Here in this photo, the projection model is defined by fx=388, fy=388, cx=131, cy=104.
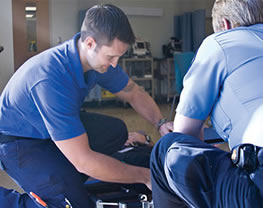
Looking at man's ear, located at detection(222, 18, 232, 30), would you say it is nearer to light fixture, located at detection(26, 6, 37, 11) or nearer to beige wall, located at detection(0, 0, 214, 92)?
beige wall, located at detection(0, 0, 214, 92)

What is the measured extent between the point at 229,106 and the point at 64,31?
239 inches

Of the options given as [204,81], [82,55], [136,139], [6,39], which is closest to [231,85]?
[204,81]

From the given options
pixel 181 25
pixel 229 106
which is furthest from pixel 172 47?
pixel 229 106

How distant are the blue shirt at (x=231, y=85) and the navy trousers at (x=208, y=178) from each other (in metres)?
0.12

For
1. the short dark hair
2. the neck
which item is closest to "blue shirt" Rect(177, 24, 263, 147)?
the short dark hair

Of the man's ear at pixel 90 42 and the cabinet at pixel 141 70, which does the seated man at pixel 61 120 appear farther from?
the cabinet at pixel 141 70

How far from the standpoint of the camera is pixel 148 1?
7699 mm

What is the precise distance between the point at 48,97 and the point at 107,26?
39cm

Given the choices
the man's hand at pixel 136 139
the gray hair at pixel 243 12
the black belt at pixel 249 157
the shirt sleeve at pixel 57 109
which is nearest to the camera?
the black belt at pixel 249 157

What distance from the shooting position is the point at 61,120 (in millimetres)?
1564

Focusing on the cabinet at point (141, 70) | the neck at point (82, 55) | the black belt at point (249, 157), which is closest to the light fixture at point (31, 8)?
the cabinet at point (141, 70)

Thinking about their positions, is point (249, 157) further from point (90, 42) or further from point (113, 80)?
point (113, 80)

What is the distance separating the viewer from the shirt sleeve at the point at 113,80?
2131mm

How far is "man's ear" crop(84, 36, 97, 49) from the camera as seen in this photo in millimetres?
1673
